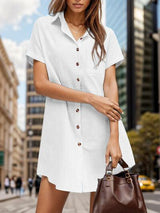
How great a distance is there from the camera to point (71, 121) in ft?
7.17

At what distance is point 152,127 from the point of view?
160ft

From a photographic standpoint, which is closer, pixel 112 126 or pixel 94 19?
pixel 112 126

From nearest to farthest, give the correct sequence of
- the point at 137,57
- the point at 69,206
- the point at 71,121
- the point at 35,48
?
the point at 71,121, the point at 35,48, the point at 69,206, the point at 137,57

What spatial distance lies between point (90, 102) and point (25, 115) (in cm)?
10995

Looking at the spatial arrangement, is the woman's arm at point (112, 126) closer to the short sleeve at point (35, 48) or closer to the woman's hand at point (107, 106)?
the woman's hand at point (107, 106)

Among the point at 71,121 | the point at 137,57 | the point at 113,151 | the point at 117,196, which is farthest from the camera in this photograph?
the point at 137,57

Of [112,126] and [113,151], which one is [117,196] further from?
[112,126]

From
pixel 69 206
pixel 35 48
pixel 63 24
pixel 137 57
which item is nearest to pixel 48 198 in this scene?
pixel 35 48

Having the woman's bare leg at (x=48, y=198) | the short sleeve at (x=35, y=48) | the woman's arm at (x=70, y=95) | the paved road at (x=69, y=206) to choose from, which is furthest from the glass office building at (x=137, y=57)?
the woman's bare leg at (x=48, y=198)

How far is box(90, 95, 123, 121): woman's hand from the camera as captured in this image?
6.93 ft

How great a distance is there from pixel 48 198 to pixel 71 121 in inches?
15.9

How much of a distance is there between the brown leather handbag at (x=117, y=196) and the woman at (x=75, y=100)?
0.09 m

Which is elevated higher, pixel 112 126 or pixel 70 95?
pixel 70 95

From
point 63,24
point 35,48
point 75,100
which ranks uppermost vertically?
point 63,24
